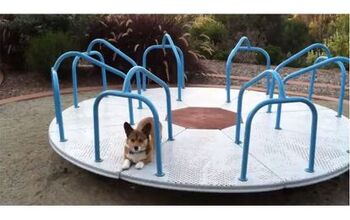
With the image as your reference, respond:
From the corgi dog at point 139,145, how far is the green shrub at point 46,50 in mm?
4672

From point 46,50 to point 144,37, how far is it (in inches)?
72.3

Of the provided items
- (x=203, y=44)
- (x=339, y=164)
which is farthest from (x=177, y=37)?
(x=339, y=164)

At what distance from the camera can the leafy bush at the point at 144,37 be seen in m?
7.67

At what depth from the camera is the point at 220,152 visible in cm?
379

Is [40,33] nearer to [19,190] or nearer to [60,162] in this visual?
[60,162]

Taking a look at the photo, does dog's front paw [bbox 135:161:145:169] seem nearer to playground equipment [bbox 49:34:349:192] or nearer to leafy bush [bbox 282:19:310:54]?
playground equipment [bbox 49:34:349:192]

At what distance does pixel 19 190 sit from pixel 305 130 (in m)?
2.95

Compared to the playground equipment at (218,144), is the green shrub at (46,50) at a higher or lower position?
higher

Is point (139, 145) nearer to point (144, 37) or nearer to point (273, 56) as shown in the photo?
point (144, 37)

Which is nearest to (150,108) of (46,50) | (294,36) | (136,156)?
(136,156)

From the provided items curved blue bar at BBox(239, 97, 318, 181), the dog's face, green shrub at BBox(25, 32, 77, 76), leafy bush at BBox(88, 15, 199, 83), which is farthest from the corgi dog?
green shrub at BBox(25, 32, 77, 76)

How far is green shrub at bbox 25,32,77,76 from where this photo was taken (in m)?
7.61

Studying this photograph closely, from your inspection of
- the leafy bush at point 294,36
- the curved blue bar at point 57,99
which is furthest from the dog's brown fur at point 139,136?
the leafy bush at point 294,36

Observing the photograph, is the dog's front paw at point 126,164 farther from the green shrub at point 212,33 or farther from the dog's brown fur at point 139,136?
the green shrub at point 212,33
